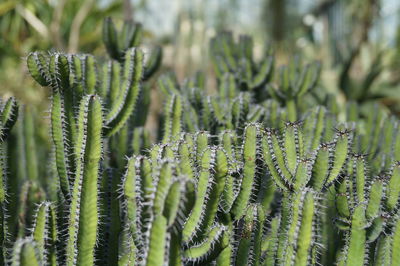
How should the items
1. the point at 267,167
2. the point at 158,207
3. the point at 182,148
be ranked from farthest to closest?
1. the point at 267,167
2. the point at 182,148
3. the point at 158,207

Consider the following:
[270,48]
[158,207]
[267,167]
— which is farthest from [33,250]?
[270,48]

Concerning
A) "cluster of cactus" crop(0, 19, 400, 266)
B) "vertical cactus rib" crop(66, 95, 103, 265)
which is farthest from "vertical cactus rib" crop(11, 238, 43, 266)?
"vertical cactus rib" crop(66, 95, 103, 265)

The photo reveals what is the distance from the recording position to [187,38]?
806 cm

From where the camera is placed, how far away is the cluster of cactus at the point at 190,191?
1.68 metres

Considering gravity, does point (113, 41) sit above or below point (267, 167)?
above

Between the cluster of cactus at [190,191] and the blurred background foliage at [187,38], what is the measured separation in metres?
1.17

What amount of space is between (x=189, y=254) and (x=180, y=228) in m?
0.15

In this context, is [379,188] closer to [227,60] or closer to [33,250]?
[33,250]

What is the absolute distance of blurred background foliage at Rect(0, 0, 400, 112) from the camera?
19.8 ft

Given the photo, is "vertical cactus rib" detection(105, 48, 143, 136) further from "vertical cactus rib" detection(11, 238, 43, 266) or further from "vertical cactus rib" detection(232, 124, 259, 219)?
"vertical cactus rib" detection(11, 238, 43, 266)

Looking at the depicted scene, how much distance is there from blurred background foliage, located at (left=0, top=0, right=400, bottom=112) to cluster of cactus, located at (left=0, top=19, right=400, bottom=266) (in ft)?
3.85

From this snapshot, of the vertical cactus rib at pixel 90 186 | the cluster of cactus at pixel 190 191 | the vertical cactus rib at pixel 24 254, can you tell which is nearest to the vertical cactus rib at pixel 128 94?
the cluster of cactus at pixel 190 191

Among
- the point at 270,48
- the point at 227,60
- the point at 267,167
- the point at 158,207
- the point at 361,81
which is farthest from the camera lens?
the point at 361,81

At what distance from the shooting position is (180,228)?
1.58 metres
